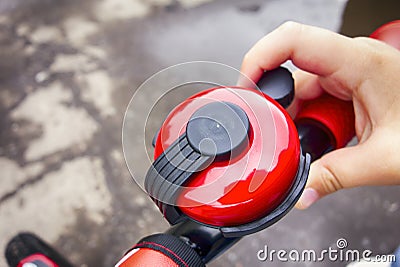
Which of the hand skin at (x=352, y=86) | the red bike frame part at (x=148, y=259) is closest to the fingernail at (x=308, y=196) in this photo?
the hand skin at (x=352, y=86)

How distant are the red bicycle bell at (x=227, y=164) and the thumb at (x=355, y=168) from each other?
0.16m

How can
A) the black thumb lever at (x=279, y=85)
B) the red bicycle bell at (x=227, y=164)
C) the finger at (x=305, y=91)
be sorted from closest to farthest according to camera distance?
the red bicycle bell at (x=227, y=164), the black thumb lever at (x=279, y=85), the finger at (x=305, y=91)

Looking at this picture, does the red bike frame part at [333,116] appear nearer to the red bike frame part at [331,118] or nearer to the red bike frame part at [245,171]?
the red bike frame part at [331,118]

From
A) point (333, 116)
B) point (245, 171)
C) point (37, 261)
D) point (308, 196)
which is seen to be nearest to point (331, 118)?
point (333, 116)

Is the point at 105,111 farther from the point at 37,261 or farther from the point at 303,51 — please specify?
the point at 303,51

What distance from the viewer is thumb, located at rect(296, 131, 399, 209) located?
66 cm

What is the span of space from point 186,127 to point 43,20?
1018mm

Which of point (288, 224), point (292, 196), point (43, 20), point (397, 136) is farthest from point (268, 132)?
point (43, 20)

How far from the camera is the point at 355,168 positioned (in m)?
0.66

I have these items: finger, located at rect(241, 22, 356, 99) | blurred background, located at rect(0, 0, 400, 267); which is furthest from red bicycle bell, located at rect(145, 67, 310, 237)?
blurred background, located at rect(0, 0, 400, 267)

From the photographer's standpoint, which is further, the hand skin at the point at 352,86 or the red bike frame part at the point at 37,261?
the red bike frame part at the point at 37,261

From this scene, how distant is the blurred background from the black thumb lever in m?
0.48

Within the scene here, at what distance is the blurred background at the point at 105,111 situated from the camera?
3.40ft

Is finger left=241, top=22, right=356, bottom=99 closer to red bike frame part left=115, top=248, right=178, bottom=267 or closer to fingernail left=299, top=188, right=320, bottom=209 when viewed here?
fingernail left=299, top=188, right=320, bottom=209
